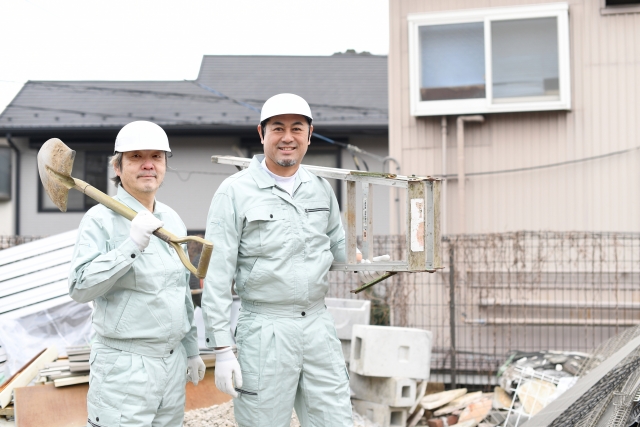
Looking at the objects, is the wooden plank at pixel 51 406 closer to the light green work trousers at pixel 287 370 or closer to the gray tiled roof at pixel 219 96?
the light green work trousers at pixel 287 370

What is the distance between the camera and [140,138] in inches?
119

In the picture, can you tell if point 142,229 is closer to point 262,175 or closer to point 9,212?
point 262,175

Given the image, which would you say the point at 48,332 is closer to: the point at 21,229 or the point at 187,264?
the point at 187,264

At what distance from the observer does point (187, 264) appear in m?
2.92

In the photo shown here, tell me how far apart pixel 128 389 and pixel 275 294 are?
76 centimetres

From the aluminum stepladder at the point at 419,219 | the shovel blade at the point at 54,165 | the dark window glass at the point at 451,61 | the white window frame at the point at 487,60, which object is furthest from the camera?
the dark window glass at the point at 451,61

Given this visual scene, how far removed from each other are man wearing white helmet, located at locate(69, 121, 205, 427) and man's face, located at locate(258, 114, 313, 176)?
50 cm

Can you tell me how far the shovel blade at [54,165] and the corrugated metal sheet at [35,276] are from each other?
2.95m

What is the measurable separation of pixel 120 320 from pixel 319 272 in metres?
0.94

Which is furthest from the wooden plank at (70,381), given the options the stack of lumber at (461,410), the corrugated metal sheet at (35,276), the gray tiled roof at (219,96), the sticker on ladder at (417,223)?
the gray tiled roof at (219,96)

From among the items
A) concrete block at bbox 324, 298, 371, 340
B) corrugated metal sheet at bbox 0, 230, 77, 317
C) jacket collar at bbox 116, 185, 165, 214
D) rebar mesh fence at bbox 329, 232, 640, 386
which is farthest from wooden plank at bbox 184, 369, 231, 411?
rebar mesh fence at bbox 329, 232, 640, 386

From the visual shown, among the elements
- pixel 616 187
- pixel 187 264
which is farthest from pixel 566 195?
pixel 187 264

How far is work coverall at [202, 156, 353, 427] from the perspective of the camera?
3.19m

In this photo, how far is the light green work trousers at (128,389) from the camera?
283 cm
